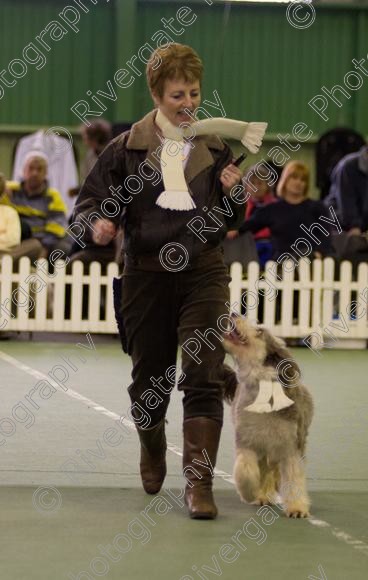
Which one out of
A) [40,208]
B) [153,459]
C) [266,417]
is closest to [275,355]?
[266,417]

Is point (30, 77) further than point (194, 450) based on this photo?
Yes

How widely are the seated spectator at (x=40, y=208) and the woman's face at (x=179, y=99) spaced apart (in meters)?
7.27

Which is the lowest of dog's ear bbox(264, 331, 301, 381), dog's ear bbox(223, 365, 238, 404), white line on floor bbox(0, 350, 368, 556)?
white line on floor bbox(0, 350, 368, 556)

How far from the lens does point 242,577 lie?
354cm

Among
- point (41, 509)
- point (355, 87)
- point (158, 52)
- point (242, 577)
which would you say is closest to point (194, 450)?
point (41, 509)

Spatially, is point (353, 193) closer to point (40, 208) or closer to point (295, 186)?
point (295, 186)

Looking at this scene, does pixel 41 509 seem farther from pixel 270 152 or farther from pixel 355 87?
pixel 355 87

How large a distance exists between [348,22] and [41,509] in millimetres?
13212

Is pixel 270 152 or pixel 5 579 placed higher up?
pixel 270 152

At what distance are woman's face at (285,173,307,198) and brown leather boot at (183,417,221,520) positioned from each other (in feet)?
22.4

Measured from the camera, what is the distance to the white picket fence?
11.1 m

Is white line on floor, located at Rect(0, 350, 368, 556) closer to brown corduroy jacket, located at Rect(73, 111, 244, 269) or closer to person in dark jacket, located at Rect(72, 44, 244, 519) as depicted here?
person in dark jacket, located at Rect(72, 44, 244, 519)

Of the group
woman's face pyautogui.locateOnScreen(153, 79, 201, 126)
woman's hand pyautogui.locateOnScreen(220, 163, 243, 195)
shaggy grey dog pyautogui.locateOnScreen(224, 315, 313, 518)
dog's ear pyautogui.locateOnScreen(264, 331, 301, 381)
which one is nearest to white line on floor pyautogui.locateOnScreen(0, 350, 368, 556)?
shaggy grey dog pyautogui.locateOnScreen(224, 315, 313, 518)

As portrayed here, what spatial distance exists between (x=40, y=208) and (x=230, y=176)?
A: 24.8 ft
